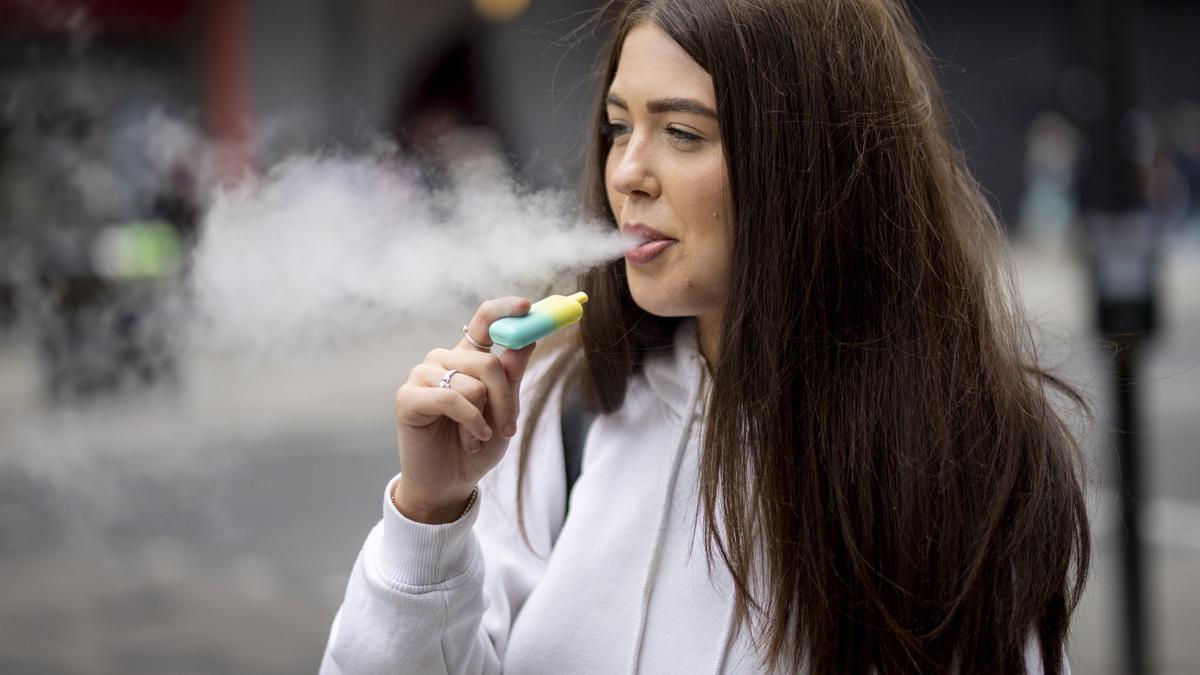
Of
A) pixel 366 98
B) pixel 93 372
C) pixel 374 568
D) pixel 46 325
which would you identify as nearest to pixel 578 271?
pixel 374 568

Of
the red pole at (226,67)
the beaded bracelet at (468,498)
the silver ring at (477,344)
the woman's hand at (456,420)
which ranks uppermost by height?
the red pole at (226,67)

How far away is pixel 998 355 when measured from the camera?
1843 mm

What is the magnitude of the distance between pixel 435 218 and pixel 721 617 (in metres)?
0.82

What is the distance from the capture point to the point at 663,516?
1802 mm

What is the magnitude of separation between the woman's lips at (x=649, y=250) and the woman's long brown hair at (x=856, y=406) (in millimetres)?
108

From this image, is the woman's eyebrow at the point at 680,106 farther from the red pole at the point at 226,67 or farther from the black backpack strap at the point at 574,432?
the red pole at the point at 226,67

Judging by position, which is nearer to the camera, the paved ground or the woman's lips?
the woman's lips

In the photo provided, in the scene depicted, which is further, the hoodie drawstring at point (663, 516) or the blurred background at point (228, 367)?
the blurred background at point (228, 367)

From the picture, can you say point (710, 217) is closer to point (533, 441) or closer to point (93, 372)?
point (533, 441)

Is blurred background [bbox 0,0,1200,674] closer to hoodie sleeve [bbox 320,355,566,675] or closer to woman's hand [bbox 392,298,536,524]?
woman's hand [bbox 392,298,536,524]

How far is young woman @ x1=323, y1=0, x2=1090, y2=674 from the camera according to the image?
1.68 metres

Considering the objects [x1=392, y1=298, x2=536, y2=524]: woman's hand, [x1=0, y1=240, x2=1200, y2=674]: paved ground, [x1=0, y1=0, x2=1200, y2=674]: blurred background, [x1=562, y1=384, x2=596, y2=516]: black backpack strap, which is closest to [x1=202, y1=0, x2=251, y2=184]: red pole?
[x1=0, y1=0, x2=1200, y2=674]: blurred background

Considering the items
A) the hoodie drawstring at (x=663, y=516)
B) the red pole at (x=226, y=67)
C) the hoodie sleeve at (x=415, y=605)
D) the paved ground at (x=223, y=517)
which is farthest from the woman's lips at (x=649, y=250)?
the red pole at (x=226, y=67)

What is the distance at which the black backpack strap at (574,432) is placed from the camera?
1950mm
